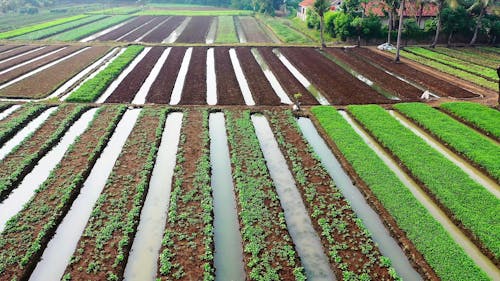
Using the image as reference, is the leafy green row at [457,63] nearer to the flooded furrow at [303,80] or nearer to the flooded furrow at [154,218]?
the flooded furrow at [303,80]

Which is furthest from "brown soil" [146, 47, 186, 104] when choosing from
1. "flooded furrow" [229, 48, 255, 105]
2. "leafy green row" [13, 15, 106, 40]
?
"leafy green row" [13, 15, 106, 40]

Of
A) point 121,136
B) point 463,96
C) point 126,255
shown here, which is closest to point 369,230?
point 126,255

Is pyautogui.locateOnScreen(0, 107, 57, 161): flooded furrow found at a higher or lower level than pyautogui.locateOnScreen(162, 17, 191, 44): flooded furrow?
lower

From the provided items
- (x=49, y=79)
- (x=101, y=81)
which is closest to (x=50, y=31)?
(x=49, y=79)

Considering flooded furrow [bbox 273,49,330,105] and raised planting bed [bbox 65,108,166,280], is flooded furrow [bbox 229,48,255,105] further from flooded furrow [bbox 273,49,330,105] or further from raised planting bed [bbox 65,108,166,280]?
raised planting bed [bbox 65,108,166,280]

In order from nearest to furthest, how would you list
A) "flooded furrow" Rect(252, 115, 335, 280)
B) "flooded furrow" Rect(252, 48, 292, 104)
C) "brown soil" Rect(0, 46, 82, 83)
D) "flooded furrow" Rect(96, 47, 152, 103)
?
"flooded furrow" Rect(252, 115, 335, 280) < "flooded furrow" Rect(96, 47, 152, 103) < "flooded furrow" Rect(252, 48, 292, 104) < "brown soil" Rect(0, 46, 82, 83)
